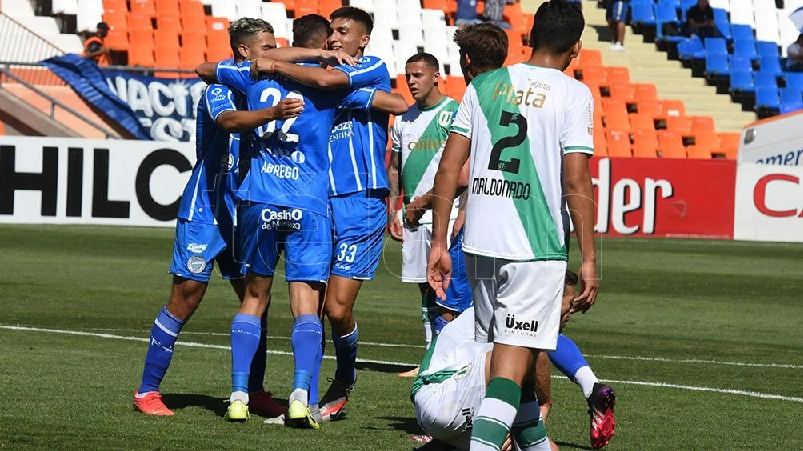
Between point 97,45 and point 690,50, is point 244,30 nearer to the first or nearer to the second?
point 97,45

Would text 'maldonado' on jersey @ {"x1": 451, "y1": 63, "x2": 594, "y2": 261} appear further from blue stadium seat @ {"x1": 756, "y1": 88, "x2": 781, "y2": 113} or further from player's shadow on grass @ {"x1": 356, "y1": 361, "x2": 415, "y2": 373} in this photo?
blue stadium seat @ {"x1": 756, "y1": 88, "x2": 781, "y2": 113}

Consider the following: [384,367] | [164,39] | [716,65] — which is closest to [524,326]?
[384,367]

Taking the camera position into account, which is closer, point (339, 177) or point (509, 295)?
point (509, 295)

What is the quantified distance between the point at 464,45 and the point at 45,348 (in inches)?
158

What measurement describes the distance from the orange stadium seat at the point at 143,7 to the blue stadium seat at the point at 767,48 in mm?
14969

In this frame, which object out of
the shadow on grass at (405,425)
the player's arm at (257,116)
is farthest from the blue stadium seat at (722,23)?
the player's arm at (257,116)

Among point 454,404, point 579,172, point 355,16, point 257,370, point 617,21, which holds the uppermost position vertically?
point 617,21

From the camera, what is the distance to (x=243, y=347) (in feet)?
23.4

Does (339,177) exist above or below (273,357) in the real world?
above

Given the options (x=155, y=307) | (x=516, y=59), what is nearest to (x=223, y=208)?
(x=155, y=307)

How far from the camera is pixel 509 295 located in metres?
5.49

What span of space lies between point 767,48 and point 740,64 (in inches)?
65.0

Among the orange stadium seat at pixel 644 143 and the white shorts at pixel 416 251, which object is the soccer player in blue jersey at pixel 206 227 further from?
the orange stadium seat at pixel 644 143

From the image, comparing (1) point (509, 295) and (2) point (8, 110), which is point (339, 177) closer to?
(1) point (509, 295)
